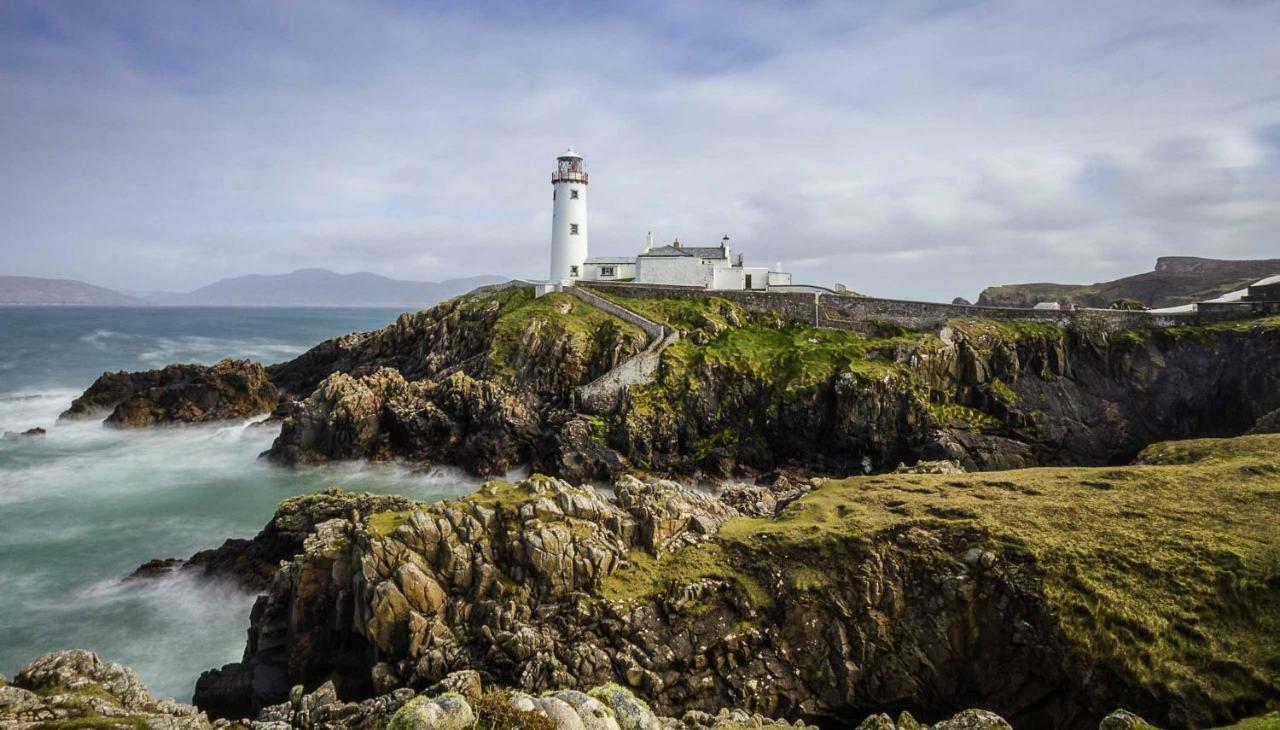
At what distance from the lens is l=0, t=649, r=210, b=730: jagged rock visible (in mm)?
11984

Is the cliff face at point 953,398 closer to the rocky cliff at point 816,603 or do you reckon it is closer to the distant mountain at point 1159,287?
the rocky cliff at point 816,603

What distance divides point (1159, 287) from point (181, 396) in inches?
4849

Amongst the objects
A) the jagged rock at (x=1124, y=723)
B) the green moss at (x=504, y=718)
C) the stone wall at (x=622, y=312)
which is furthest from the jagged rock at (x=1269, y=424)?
the green moss at (x=504, y=718)

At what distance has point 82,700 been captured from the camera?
1279 centimetres

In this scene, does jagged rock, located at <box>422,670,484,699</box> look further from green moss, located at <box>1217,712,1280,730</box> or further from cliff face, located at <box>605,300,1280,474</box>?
cliff face, located at <box>605,300,1280,474</box>

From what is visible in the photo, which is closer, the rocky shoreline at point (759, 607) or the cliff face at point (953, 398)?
the rocky shoreline at point (759, 607)

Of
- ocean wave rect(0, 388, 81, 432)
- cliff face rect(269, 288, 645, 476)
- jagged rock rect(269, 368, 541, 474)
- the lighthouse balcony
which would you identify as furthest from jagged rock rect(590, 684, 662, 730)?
ocean wave rect(0, 388, 81, 432)

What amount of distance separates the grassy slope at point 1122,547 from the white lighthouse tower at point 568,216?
44.7 meters

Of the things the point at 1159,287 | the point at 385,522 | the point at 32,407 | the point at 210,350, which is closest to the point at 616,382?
the point at 385,522

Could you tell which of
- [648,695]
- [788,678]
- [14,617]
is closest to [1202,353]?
[788,678]

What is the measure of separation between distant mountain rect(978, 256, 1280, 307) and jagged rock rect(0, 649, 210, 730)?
10138cm

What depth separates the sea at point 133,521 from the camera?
902 inches

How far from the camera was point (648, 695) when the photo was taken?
54.1ft

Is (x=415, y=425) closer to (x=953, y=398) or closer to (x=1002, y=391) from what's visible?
(x=953, y=398)
